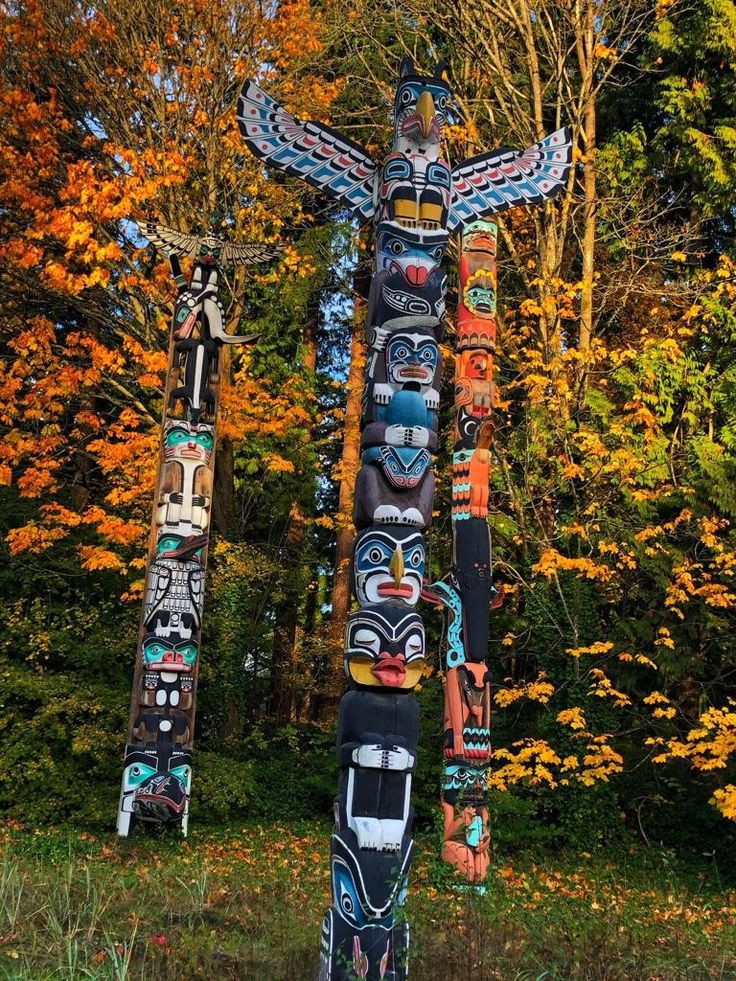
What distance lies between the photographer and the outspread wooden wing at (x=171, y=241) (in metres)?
9.94

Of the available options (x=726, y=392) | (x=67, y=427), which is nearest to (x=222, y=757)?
(x=67, y=427)

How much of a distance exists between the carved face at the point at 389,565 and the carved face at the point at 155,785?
13.9 feet

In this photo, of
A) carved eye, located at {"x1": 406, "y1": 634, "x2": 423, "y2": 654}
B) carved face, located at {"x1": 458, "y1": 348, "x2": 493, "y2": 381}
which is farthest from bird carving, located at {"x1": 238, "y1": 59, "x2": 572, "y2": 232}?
carved eye, located at {"x1": 406, "y1": 634, "x2": 423, "y2": 654}

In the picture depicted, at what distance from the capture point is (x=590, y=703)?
10906mm

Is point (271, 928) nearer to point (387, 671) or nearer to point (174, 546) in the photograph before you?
point (387, 671)

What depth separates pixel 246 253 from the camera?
10.5 m

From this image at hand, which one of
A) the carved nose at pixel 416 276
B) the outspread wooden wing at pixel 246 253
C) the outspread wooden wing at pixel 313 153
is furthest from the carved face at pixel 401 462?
the outspread wooden wing at pixel 246 253

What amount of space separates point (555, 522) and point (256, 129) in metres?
6.99

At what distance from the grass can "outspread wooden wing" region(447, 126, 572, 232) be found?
4843 millimetres

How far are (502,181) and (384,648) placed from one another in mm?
4303

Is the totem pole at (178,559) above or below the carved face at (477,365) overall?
below

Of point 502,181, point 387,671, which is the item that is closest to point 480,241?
point 502,181

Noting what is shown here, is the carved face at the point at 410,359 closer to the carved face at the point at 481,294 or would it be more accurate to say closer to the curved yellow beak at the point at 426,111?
the curved yellow beak at the point at 426,111

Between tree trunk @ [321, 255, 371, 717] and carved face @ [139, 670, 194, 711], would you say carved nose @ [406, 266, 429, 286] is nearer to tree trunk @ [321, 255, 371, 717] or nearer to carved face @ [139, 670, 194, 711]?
carved face @ [139, 670, 194, 711]
